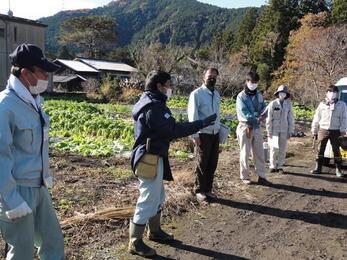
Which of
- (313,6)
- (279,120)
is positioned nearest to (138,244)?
(279,120)

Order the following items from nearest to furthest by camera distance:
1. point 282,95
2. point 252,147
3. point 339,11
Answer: point 252,147 → point 282,95 → point 339,11

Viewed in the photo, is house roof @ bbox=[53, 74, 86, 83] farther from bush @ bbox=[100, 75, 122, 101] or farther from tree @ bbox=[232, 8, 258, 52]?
tree @ bbox=[232, 8, 258, 52]

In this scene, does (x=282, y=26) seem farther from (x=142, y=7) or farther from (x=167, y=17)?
(x=142, y=7)

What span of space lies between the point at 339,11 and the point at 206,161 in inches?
1540

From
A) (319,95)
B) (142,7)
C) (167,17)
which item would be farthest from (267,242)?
(142,7)

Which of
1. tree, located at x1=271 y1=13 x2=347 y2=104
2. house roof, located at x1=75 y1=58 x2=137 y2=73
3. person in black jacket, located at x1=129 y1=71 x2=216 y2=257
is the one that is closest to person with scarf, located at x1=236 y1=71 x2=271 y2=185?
person in black jacket, located at x1=129 y1=71 x2=216 y2=257

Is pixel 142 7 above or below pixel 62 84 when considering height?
above

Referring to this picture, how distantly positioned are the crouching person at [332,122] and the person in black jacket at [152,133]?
15.6 feet

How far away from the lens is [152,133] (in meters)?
4.40

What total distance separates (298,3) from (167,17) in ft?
306

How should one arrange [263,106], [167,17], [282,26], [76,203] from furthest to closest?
1. [167,17]
2. [282,26]
3. [263,106]
4. [76,203]

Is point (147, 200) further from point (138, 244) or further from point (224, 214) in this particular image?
point (224, 214)

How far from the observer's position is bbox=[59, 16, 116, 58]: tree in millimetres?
73000

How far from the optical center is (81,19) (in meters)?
73.6
